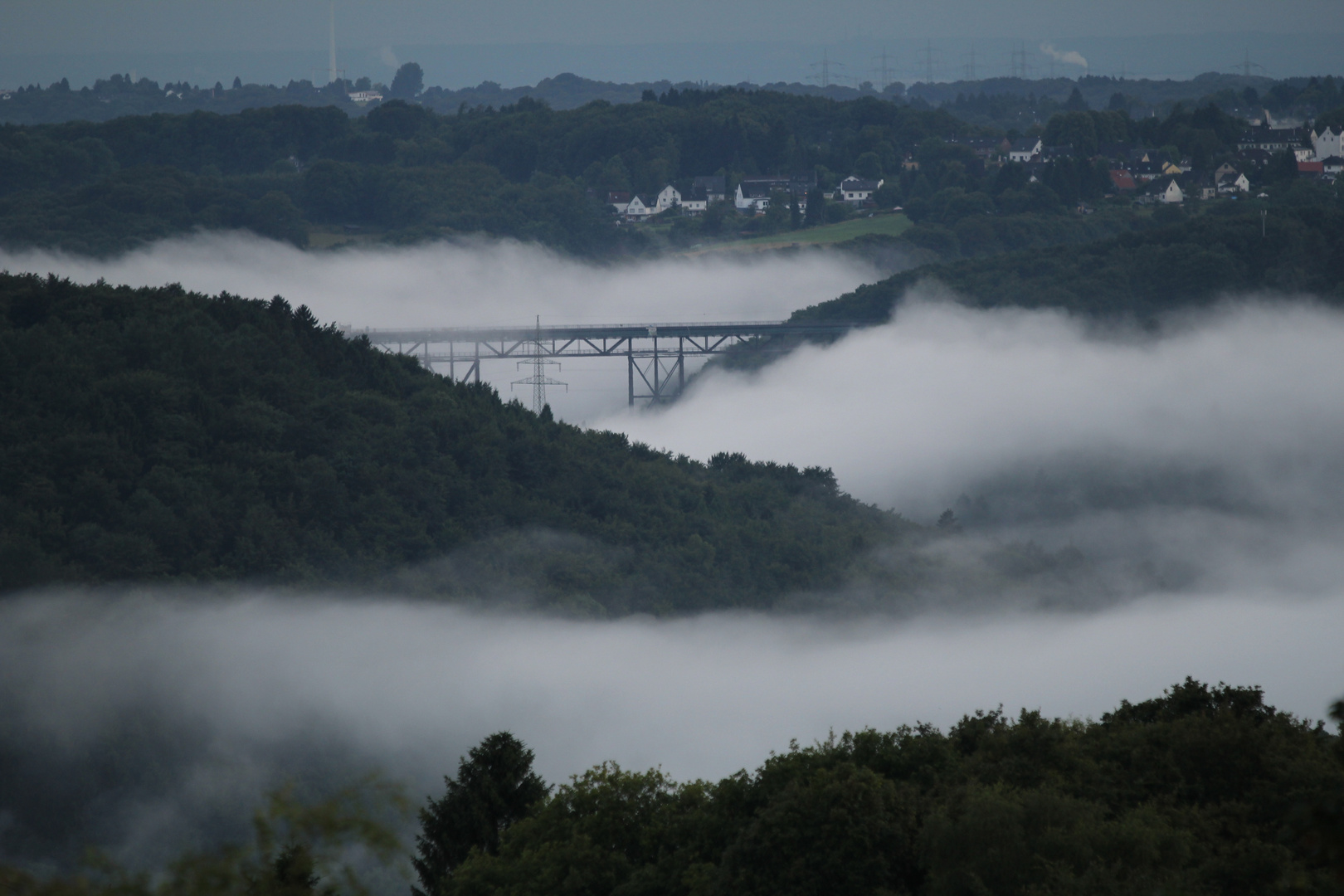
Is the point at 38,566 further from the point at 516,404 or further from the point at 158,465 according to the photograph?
the point at 516,404

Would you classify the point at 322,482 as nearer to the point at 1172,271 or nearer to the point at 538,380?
the point at 538,380

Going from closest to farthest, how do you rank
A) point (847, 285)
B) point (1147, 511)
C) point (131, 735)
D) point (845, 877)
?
point (845, 877) → point (131, 735) → point (1147, 511) → point (847, 285)

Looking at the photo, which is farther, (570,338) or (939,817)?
(570,338)

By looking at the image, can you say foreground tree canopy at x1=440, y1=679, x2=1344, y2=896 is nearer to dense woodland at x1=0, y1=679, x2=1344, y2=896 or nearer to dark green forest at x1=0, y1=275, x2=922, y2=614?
dense woodland at x1=0, y1=679, x2=1344, y2=896

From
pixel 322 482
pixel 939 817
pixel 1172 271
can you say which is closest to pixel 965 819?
pixel 939 817

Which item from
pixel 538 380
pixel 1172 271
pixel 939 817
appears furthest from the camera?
pixel 1172 271

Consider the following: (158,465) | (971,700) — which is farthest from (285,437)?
(971,700)
